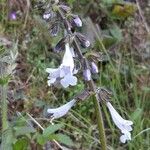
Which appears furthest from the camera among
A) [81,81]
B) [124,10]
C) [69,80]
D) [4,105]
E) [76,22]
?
[124,10]

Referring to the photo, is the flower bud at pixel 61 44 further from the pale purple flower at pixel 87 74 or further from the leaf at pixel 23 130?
the leaf at pixel 23 130

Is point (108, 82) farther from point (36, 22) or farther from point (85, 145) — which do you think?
point (36, 22)

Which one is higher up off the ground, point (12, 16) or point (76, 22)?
point (76, 22)

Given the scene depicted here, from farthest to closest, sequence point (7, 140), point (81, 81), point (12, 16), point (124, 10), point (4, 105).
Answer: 1. point (124, 10)
2. point (12, 16)
3. point (81, 81)
4. point (4, 105)
5. point (7, 140)

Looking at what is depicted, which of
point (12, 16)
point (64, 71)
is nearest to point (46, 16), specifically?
point (64, 71)

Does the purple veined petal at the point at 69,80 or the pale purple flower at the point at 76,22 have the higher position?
the pale purple flower at the point at 76,22

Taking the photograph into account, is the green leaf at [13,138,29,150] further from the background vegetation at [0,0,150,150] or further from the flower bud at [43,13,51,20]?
the flower bud at [43,13,51,20]

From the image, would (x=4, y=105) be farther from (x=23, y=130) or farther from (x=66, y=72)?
(x=66, y=72)

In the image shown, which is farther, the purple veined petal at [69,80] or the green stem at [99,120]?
the green stem at [99,120]

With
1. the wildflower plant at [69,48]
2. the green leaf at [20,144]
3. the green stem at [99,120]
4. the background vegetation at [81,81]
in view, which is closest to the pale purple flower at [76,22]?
the wildflower plant at [69,48]

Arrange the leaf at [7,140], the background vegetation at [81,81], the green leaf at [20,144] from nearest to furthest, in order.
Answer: the leaf at [7,140] < the green leaf at [20,144] < the background vegetation at [81,81]

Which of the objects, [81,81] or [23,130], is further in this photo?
[81,81]

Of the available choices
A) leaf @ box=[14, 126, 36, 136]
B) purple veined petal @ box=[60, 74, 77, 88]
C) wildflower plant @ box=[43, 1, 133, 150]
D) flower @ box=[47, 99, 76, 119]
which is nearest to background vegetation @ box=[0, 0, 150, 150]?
leaf @ box=[14, 126, 36, 136]

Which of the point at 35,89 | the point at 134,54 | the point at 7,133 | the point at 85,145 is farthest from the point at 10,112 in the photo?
the point at 134,54
